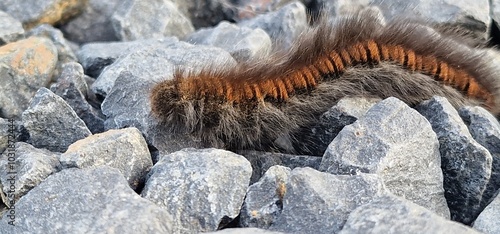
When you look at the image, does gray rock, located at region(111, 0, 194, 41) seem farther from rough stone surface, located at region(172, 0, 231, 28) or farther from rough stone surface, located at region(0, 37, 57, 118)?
rough stone surface, located at region(0, 37, 57, 118)

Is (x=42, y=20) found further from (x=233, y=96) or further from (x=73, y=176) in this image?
(x=73, y=176)

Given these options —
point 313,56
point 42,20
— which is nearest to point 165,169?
point 313,56

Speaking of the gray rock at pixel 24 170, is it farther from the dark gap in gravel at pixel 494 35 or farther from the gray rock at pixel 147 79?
the dark gap in gravel at pixel 494 35

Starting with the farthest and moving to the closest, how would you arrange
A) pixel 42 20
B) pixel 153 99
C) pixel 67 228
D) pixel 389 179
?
pixel 42 20 < pixel 153 99 < pixel 389 179 < pixel 67 228

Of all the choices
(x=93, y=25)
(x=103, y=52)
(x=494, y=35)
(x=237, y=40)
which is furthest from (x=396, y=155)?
(x=93, y=25)

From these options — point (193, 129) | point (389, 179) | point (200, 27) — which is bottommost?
point (200, 27)

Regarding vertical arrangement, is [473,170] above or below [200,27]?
above
